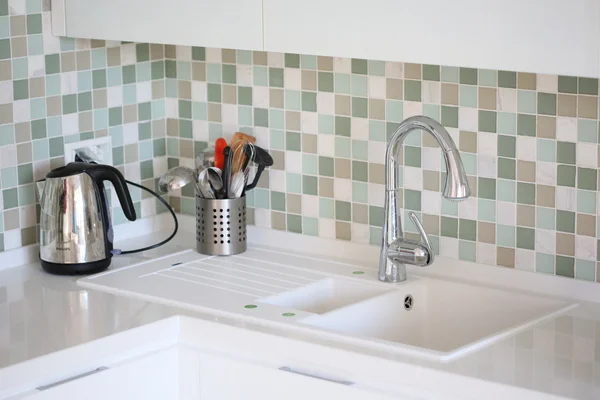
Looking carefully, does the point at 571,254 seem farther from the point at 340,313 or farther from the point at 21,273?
the point at 21,273

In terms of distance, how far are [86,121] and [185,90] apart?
314 mm

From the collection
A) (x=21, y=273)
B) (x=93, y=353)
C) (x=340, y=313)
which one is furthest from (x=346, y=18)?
(x=21, y=273)

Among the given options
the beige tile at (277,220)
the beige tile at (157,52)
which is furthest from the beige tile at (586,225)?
the beige tile at (157,52)

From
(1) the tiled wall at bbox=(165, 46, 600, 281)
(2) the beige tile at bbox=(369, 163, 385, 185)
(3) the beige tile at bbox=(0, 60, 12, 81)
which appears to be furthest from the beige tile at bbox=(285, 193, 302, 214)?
(3) the beige tile at bbox=(0, 60, 12, 81)

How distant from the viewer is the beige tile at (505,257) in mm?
2516

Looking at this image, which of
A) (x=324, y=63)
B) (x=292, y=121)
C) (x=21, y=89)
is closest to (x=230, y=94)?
(x=292, y=121)

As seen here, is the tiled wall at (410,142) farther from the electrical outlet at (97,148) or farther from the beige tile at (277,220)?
the electrical outlet at (97,148)

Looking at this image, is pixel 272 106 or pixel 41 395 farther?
pixel 272 106

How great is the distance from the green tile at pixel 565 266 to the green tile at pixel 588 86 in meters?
0.38

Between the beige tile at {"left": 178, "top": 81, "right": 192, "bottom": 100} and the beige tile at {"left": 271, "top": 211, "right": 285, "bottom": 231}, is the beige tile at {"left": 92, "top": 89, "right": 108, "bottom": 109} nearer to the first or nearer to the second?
the beige tile at {"left": 178, "top": 81, "right": 192, "bottom": 100}

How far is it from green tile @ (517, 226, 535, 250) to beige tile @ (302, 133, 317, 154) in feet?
1.93

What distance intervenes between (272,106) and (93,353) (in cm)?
94

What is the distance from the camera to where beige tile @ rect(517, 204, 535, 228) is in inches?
97.2

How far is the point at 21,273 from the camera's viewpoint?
2676 millimetres
